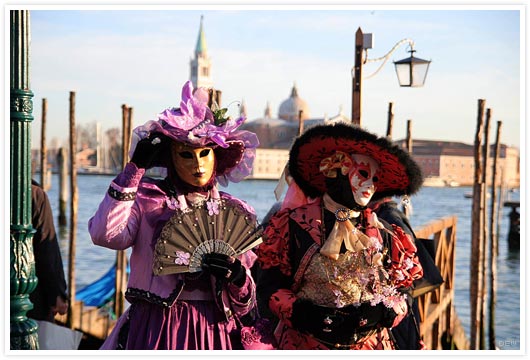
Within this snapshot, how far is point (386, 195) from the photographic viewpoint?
381 cm

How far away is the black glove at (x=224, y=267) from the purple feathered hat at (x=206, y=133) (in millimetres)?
394

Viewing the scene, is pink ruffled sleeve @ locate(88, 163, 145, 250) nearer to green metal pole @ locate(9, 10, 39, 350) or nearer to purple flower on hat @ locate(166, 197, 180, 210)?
purple flower on hat @ locate(166, 197, 180, 210)

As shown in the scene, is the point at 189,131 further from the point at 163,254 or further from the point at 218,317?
the point at 218,317

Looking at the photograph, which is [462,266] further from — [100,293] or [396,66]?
[396,66]

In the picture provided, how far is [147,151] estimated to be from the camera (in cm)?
354

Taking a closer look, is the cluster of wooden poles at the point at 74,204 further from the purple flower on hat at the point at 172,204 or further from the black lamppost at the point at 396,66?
the purple flower on hat at the point at 172,204

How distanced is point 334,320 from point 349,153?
2.12 feet

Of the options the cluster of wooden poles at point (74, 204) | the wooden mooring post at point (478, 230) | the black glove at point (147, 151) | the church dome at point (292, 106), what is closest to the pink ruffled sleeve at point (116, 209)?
the black glove at point (147, 151)

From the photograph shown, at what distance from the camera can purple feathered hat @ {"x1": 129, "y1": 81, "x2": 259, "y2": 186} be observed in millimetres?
3582

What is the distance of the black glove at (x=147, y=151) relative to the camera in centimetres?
350

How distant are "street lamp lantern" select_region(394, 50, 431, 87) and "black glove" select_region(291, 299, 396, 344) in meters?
4.14

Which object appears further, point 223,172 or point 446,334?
point 446,334

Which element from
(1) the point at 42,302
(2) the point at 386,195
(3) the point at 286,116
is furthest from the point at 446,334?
(3) the point at 286,116

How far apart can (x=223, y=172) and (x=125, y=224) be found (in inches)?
19.6
